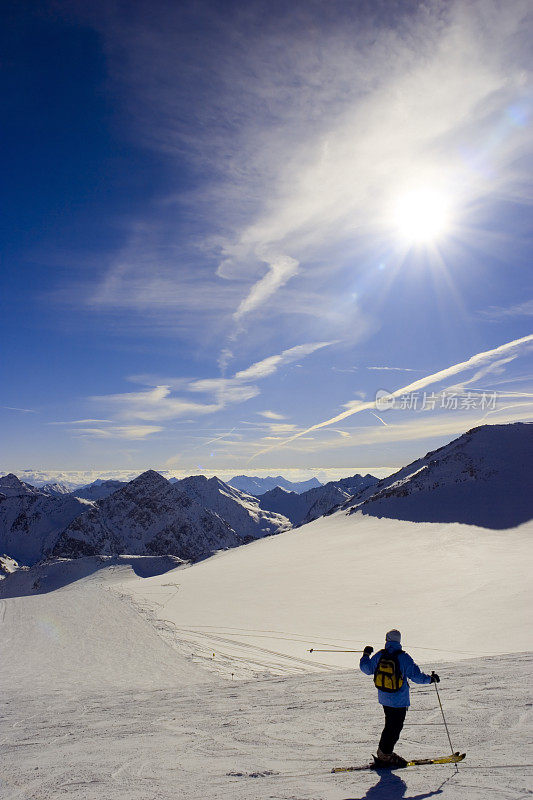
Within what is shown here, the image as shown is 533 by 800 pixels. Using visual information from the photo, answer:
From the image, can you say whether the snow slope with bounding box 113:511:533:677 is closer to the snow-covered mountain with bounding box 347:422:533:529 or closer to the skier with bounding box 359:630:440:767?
the snow-covered mountain with bounding box 347:422:533:529

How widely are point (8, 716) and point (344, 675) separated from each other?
9.31m

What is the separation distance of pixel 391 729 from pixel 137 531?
190256 millimetres

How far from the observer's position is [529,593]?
2108 centimetres

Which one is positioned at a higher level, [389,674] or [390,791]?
[389,674]

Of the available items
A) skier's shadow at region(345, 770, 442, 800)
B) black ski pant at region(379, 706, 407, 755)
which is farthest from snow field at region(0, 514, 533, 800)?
black ski pant at region(379, 706, 407, 755)

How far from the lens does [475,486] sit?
55.6 metres

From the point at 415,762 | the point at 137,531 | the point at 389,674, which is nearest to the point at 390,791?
the point at 415,762

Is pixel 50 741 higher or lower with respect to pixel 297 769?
lower

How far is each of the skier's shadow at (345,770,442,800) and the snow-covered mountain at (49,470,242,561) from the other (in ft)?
528

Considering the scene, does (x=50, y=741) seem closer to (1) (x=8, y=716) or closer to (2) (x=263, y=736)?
(1) (x=8, y=716)

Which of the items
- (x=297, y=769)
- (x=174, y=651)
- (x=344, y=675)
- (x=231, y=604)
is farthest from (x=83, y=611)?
(x=297, y=769)

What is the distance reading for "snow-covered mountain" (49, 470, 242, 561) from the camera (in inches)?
6393

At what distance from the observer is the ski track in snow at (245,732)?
20.3 feet

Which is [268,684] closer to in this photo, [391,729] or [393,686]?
[391,729]
